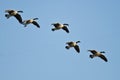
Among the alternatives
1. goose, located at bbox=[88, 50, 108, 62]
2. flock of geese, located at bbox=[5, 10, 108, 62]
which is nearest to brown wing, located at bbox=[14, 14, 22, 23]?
flock of geese, located at bbox=[5, 10, 108, 62]

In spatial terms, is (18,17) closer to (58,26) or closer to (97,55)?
(58,26)

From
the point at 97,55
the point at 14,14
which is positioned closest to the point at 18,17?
the point at 14,14

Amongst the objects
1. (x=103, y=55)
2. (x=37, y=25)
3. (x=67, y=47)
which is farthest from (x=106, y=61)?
(x=37, y=25)

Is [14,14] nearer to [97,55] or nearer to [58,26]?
[58,26]

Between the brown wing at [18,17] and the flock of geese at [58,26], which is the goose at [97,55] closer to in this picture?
the flock of geese at [58,26]

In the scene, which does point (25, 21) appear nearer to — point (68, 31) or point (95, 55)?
point (68, 31)

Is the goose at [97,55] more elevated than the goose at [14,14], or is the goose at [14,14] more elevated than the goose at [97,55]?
the goose at [14,14]

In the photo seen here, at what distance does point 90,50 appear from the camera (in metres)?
46.0

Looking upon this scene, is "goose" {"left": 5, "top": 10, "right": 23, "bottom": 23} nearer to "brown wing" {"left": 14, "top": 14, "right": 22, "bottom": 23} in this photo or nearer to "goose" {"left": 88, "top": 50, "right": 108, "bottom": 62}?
"brown wing" {"left": 14, "top": 14, "right": 22, "bottom": 23}

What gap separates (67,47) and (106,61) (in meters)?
3.70

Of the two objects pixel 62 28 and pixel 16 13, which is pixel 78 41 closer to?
pixel 62 28

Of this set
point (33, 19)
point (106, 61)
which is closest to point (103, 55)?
point (106, 61)

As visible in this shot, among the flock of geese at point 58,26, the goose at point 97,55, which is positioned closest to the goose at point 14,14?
the flock of geese at point 58,26

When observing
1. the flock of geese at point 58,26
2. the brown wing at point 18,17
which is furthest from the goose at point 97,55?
the brown wing at point 18,17
